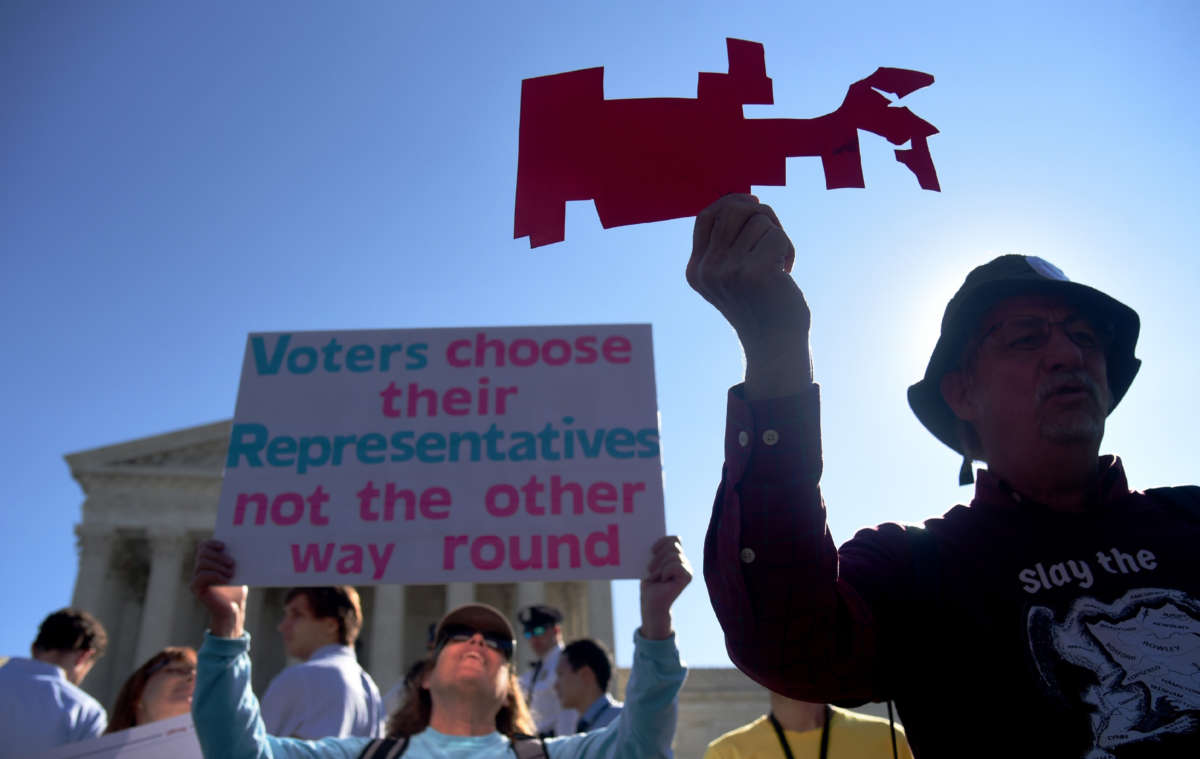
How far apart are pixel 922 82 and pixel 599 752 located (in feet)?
9.08

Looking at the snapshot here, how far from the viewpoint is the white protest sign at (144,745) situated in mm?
3760

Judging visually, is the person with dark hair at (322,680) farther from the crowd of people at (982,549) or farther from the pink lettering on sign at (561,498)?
the crowd of people at (982,549)

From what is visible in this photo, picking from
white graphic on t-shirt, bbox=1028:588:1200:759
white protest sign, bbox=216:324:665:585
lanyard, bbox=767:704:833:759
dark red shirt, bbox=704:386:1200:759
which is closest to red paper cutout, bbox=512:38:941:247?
dark red shirt, bbox=704:386:1200:759

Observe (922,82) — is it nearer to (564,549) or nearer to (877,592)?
(877,592)

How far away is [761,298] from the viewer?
5.49 ft

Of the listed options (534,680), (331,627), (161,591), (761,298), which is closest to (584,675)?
(534,680)

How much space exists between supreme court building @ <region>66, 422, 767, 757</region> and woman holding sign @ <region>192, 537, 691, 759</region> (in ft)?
91.4

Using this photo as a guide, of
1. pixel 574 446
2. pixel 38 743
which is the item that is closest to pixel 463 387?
pixel 574 446

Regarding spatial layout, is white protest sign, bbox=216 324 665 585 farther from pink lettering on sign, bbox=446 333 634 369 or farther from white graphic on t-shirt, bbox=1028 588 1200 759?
white graphic on t-shirt, bbox=1028 588 1200 759

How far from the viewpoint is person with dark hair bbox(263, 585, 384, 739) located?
4.89 meters

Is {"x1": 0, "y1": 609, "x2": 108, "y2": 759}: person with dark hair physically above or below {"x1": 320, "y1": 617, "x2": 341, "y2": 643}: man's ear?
below

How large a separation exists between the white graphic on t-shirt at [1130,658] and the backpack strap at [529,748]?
243 centimetres

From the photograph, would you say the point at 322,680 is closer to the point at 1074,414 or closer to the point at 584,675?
the point at 584,675

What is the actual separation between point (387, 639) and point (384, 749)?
30.9m
